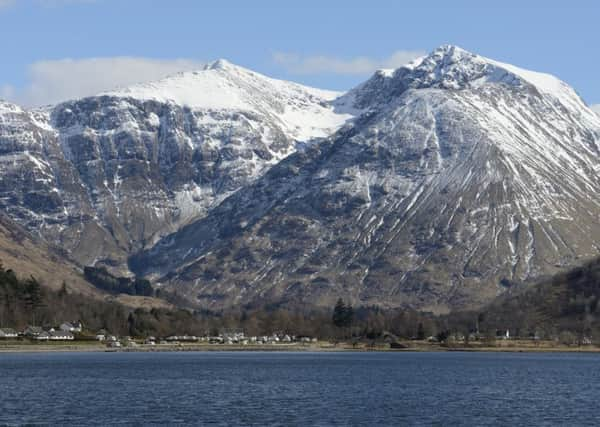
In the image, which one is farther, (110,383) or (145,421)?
(110,383)

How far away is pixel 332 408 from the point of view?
497 ft

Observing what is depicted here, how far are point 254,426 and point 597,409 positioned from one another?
48061 millimetres

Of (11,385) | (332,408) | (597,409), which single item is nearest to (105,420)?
(332,408)

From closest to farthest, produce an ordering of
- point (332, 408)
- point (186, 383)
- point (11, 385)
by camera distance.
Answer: point (332, 408)
point (11, 385)
point (186, 383)

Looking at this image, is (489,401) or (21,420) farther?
(489,401)

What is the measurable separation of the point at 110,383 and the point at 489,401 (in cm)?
5861

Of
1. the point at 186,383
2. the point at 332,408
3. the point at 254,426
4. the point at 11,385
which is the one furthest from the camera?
the point at 186,383

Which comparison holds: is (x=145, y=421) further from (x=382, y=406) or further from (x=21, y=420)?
(x=382, y=406)

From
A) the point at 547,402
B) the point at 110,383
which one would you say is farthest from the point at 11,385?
the point at 547,402

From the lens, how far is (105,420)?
132875mm

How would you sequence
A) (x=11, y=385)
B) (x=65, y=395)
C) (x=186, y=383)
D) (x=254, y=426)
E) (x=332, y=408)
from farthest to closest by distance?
(x=186, y=383), (x=11, y=385), (x=65, y=395), (x=332, y=408), (x=254, y=426)

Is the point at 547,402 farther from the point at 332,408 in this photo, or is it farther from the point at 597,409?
the point at 332,408

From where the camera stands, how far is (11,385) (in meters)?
177

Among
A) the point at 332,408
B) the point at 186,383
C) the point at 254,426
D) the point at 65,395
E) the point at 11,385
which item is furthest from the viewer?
the point at 186,383
